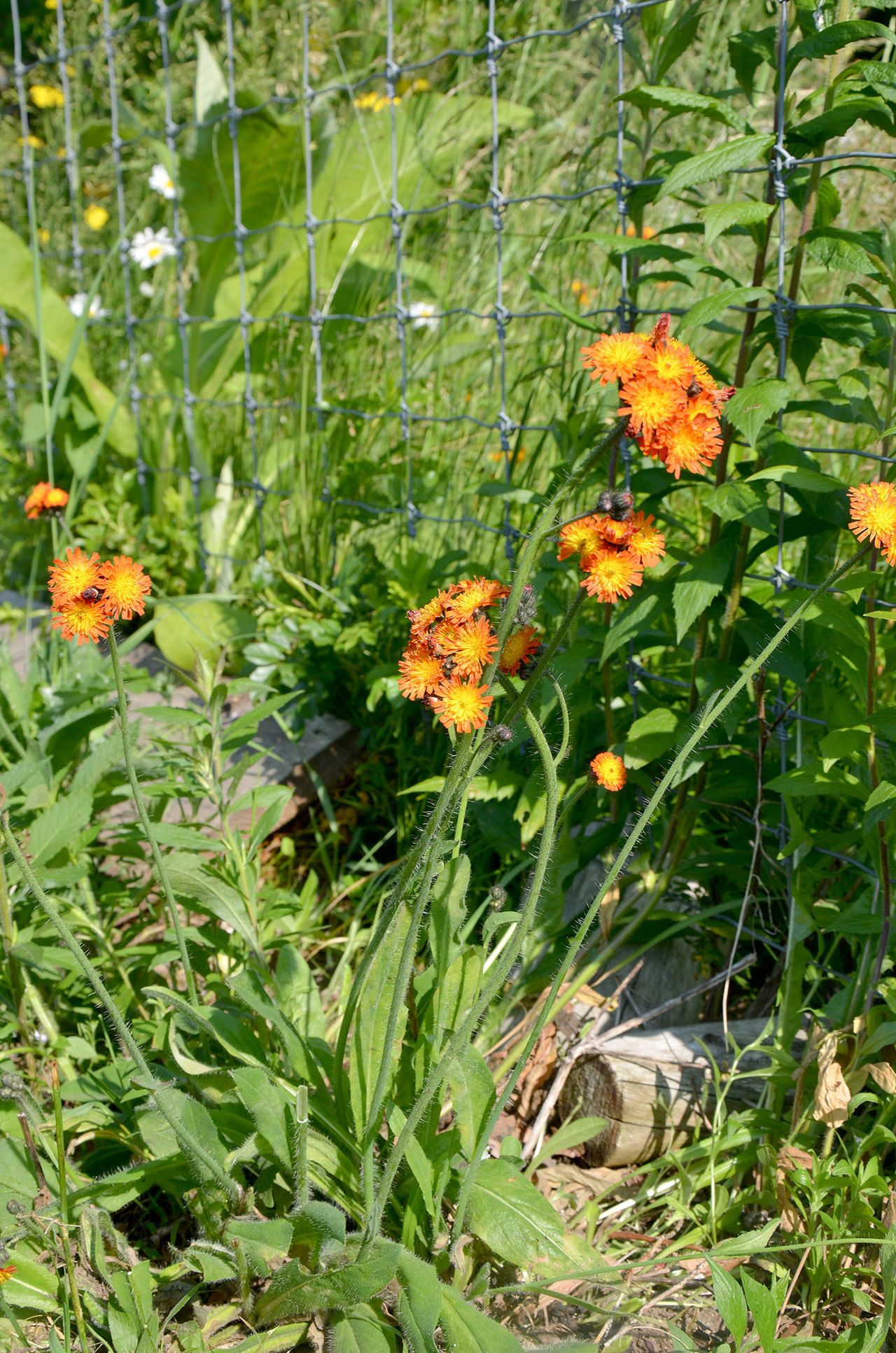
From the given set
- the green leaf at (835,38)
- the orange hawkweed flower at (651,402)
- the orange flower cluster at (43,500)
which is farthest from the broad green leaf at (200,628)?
the orange hawkweed flower at (651,402)

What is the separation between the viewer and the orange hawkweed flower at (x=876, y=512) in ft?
3.75

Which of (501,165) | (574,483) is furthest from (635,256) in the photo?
(501,165)

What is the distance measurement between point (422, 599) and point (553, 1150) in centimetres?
112

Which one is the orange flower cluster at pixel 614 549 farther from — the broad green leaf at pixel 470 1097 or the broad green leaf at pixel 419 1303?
the broad green leaf at pixel 419 1303

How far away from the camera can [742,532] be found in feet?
5.26

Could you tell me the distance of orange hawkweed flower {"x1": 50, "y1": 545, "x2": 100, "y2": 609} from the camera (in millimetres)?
1111

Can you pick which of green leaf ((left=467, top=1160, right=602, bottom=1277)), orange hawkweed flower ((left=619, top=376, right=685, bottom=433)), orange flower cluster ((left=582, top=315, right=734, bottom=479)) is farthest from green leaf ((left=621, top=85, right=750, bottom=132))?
green leaf ((left=467, top=1160, right=602, bottom=1277))

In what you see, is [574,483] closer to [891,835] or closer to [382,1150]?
[891,835]

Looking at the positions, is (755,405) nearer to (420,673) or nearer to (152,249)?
(420,673)

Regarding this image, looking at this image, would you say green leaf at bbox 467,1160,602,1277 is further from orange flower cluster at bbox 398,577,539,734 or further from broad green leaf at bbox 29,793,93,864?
broad green leaf at bbox 29,793,93,864

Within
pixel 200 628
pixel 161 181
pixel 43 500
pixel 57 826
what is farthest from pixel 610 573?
pixel 161 181

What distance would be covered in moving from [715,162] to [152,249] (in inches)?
120

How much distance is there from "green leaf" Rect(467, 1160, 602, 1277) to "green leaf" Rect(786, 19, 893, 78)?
4.69 feet

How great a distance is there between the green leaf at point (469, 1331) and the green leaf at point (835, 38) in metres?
1.53
